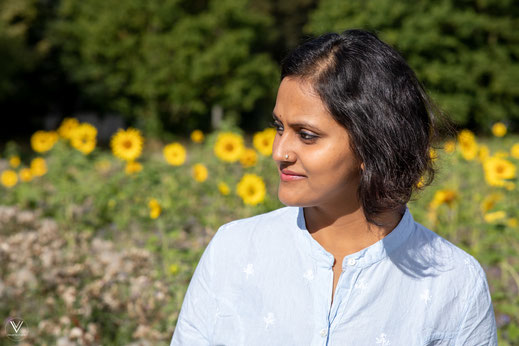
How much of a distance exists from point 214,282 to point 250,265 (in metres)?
0.11

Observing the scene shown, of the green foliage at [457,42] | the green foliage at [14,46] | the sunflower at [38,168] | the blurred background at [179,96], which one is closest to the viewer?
the blurred background at [179,96]

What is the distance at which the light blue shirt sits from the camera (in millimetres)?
1309

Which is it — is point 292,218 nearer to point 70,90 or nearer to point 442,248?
point 442,248

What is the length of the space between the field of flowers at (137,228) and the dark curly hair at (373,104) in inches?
10.5

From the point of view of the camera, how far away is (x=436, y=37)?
16938mm

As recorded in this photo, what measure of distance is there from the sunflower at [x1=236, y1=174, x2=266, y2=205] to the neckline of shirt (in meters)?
1.87

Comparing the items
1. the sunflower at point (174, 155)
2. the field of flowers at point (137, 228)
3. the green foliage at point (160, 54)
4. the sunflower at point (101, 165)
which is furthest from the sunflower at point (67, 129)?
the green foliage at point (160, 54)

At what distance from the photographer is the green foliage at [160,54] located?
1516 centimetres

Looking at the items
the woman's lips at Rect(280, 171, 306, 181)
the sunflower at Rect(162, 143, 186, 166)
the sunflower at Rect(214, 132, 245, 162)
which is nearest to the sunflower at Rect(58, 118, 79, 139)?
the sunflower at Rect(162, 143, 186, 166)

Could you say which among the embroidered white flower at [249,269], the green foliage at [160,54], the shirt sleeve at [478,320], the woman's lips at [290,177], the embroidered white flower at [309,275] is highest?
the green foliage at [160,54]

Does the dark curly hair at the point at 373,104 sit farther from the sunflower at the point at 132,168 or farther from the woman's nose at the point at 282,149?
the sunflower at the point at 132,168

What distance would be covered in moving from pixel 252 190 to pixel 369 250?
2010 millimetres

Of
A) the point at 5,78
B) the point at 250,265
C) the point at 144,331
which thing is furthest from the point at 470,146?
the point at 5,78

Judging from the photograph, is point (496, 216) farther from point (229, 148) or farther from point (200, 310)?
point (200, 310)
